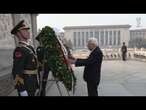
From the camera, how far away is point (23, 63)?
15.2 ft

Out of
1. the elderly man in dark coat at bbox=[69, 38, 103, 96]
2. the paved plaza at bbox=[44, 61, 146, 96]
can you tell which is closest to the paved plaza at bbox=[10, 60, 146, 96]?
the paved plaza at bbox=[44, 61, 146, 96]

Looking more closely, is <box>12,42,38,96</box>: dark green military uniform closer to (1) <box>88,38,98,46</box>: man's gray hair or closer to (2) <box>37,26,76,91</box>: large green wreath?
(2) <box>37,26,76,91</box>: large green wreath

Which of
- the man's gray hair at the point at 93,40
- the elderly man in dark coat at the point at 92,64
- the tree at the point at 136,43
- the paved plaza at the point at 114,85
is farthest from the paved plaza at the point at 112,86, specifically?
the tree at the point at 136,43

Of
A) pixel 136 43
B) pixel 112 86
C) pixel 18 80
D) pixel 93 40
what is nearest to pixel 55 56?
pixel 18 80

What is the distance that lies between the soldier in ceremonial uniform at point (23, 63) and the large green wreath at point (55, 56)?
0.19 m

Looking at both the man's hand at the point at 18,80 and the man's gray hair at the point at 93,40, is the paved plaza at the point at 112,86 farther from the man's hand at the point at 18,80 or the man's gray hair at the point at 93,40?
the man's gray hair at the point at 93,40

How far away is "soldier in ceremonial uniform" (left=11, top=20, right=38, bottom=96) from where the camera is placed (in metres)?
4.62

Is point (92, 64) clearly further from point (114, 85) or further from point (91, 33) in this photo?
point (114, 85)
